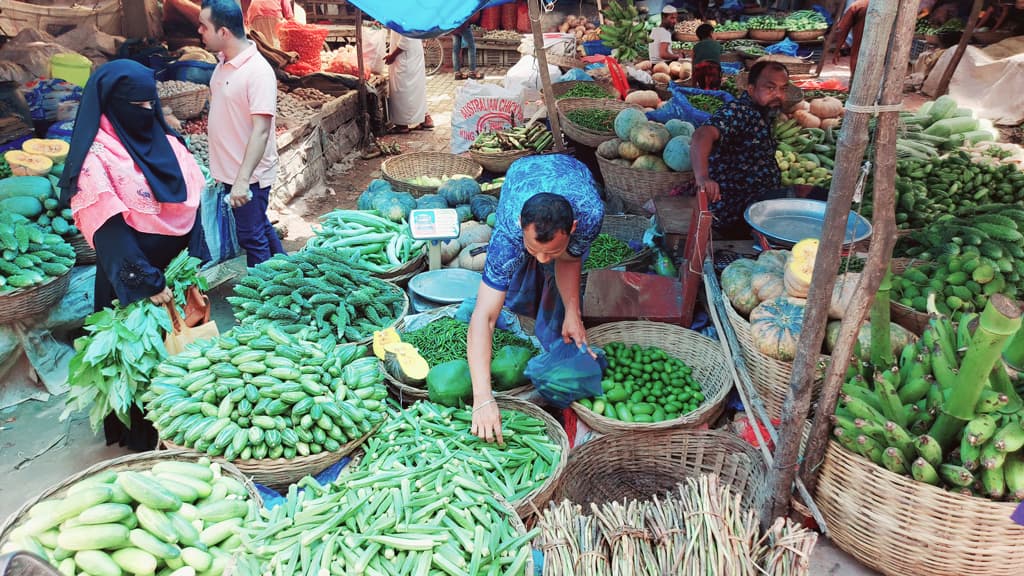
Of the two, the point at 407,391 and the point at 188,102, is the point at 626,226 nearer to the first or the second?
the point at 407,391

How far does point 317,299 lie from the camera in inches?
138

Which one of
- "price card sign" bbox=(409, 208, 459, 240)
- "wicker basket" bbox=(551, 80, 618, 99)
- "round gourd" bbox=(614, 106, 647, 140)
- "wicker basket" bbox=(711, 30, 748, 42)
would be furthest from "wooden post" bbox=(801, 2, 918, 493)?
"wicker basket" bbox=(711, 30, 748, 42)

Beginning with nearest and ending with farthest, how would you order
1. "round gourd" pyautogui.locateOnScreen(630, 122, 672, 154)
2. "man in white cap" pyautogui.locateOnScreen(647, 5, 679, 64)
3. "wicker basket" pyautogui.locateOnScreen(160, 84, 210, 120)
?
"round gourd" pyautogui.locateOnScreen(630, 122, 672, 154) → "wicker basket" pyautogui.locateOnScreen(160, 84, 210, 120) → "man in white cap" pyautogui.locateOnScreen(647, 5, 679, 64)

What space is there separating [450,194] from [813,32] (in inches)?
343

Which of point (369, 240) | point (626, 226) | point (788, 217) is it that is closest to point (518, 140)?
point (626, 226)

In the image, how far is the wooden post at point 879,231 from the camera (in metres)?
1.76

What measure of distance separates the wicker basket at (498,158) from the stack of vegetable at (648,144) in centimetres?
142

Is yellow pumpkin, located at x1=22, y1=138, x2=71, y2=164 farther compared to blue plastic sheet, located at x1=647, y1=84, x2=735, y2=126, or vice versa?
blue plastic sheet, located at x1=647, y1=84, x2=735, y2=126

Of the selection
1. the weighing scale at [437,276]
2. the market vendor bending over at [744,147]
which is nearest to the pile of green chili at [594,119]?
the market vendor bending over at [744,147]

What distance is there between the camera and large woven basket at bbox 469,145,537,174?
21.4 ft

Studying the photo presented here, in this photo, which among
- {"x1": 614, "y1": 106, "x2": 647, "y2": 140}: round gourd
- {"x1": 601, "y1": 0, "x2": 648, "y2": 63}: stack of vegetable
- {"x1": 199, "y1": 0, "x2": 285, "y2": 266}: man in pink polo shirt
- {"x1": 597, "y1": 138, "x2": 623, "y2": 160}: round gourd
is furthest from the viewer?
{"x1": 601, "y1": 0, "x2": 648, "y2": 63}: stack of vegetable

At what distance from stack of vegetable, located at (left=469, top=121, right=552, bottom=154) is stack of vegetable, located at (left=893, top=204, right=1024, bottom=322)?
3545 millimetres

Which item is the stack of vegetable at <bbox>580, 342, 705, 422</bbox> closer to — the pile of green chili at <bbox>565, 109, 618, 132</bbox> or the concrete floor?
the concrete floor

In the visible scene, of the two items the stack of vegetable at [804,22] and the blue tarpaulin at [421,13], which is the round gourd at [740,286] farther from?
the stack of vegetable at [804,22]
